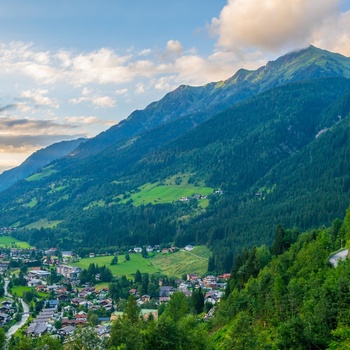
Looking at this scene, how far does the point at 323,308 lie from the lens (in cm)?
4356

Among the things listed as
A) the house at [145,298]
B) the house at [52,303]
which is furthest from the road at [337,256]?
the house at [52,303]

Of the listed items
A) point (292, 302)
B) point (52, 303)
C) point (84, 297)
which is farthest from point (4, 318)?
point (292, 302)

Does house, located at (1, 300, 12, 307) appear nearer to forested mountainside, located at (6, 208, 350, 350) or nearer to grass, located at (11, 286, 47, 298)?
grass, located at (11, 286, 47, 298)

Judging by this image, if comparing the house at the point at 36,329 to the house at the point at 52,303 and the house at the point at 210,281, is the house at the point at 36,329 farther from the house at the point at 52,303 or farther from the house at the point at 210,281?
the house at the point at 210,281

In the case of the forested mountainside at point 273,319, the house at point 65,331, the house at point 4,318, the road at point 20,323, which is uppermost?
the forested mountainside at point 273,319

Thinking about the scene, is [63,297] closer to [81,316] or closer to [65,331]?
[81,316]

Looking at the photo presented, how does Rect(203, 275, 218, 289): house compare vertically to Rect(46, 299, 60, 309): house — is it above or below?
below

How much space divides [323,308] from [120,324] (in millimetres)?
25418

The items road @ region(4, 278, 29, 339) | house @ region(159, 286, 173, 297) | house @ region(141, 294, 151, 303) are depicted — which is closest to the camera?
road @ region(4, 278, 29, 339)

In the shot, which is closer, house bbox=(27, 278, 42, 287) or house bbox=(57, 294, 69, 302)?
house bbox=(57, 294, 69, 302)

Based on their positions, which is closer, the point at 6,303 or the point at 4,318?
the point at 4,318

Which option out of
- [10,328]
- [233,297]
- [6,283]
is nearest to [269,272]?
[233,297]

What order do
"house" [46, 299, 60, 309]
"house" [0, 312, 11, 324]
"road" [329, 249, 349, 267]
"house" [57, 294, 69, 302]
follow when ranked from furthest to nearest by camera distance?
"house" [57, 294, 69, 302] < "house" [46, 299, 60, 309] < "house" [0, 312, 11, 324] < "road" [329, 249, 349, 267]

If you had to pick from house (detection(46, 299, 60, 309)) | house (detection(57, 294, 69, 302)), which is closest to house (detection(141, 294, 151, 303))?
house (detection(46, 299, 60, 309))
